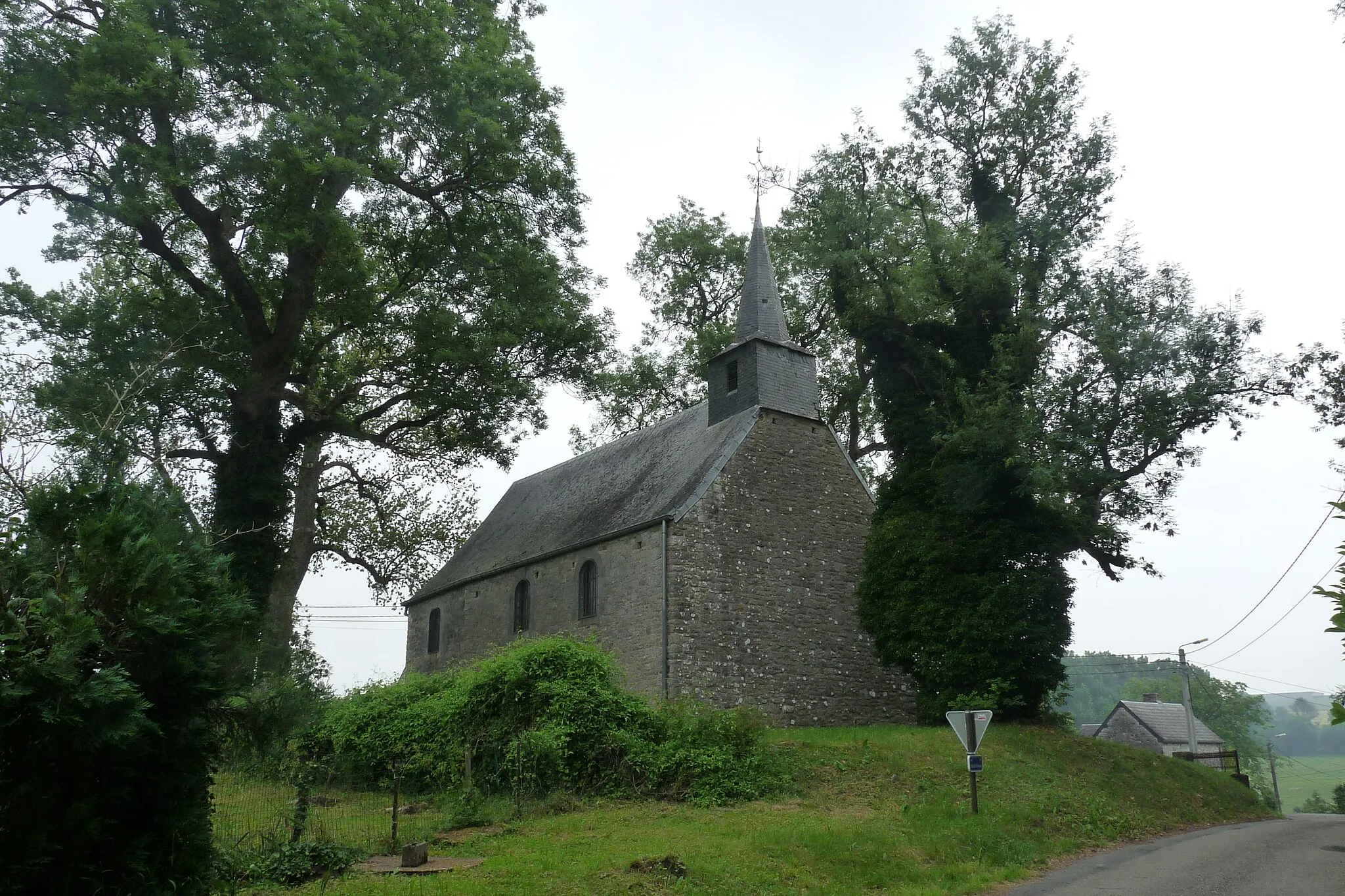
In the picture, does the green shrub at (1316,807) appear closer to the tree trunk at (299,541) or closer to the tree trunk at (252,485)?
the tree trunk at (299,541)

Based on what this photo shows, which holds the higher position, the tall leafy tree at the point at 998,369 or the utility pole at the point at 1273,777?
the tall leafy tree at the point at 998,369

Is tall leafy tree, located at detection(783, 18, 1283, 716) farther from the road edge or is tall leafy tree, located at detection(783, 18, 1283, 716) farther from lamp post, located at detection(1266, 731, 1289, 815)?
lamp post, located at detection(1266, 731, 1289, 815)

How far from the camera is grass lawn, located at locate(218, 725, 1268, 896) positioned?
9.22 meters

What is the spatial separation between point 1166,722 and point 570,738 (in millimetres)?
39882

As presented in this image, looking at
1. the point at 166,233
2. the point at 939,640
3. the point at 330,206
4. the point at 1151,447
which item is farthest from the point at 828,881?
the point at 166,233

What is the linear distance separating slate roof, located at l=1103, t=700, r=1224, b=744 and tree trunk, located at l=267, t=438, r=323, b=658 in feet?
124

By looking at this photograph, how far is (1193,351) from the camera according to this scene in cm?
1847

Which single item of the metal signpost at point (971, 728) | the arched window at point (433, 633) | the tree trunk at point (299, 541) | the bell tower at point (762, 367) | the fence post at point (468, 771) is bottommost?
the fence post at point (468, 771)

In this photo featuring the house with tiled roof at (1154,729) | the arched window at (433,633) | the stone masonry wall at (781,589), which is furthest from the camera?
the house with tiled roof at (1154,729)

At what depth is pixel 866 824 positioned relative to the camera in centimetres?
1186

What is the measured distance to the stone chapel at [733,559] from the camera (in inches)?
781

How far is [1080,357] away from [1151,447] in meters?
2.31

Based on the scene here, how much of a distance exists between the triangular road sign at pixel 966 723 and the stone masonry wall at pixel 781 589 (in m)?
7.36

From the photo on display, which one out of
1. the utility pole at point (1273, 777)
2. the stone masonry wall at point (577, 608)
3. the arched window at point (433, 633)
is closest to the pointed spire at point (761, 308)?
the stone masonry wall at point (577, 608)
